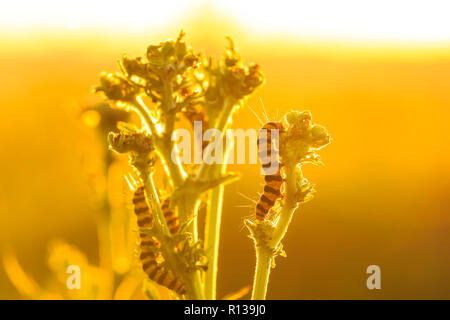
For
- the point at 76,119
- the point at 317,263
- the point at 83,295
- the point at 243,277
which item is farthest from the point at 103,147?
the point at 317,263

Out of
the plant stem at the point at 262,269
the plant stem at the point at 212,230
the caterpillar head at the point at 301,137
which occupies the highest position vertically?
the caterpillar head at the point at 301,137

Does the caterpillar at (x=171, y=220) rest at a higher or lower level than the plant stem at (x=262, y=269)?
higher

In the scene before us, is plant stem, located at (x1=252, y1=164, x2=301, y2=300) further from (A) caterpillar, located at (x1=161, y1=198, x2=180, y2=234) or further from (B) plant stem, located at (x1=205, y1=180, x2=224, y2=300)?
(A) caterpillar, located at (x1=161, y1=198, x2=180, y2=234)

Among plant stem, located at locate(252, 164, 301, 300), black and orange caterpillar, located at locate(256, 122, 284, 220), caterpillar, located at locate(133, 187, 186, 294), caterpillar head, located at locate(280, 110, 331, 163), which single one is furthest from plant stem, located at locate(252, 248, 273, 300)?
caterpillar head, located at locate(280, 110, 331, 163)

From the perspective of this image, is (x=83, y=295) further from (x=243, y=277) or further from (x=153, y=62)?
(x=243, y=277)

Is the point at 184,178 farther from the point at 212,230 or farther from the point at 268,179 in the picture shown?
the point at 268,179

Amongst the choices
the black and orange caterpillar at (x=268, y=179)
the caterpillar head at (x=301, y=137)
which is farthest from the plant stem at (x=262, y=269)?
the caterpillar head at (x=301, y=137)

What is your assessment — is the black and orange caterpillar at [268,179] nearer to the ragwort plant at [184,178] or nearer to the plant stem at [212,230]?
the ragwort plant at [184,178]
